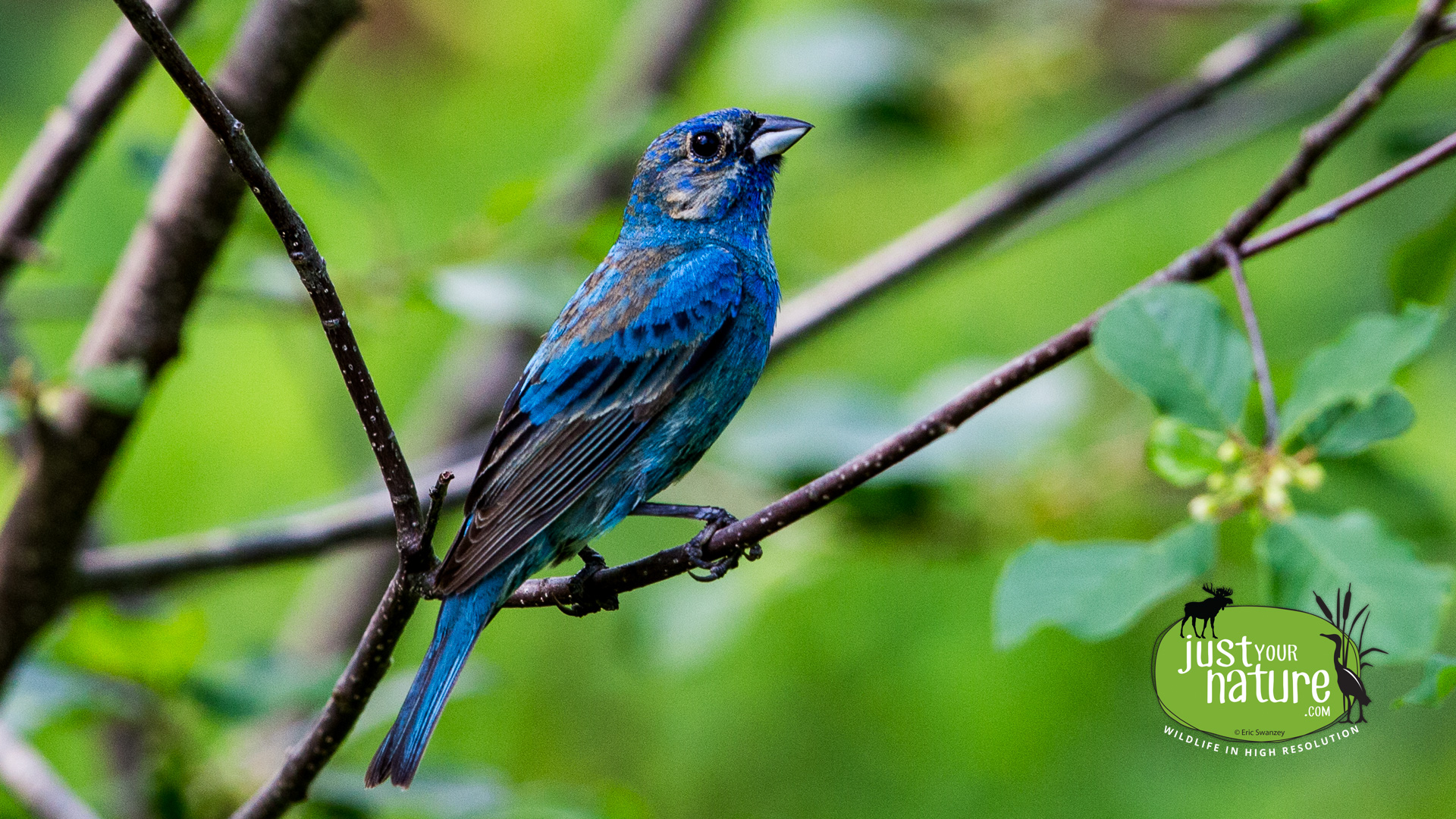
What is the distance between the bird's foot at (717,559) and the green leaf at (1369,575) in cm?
94

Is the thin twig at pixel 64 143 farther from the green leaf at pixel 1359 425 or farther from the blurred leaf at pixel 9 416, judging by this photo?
the green leaf at pixel 1359 425

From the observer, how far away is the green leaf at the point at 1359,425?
224 cm

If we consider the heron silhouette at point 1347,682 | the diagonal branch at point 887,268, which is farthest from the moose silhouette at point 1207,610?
the diagonal branch at point 887,268

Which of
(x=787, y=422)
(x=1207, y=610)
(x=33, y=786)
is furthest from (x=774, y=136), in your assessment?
(x=33, y=786)

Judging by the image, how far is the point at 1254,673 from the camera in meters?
2.91

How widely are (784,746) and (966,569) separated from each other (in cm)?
117

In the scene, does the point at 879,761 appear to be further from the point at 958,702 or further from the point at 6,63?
the point at 6,63

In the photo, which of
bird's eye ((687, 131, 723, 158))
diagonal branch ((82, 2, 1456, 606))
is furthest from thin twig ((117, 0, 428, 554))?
bird's eye ((687, 131, 723, 158))

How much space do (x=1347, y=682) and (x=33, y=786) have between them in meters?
3.47

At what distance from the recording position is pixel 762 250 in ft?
12.7

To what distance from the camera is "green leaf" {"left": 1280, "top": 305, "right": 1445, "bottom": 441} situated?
6.94 feet

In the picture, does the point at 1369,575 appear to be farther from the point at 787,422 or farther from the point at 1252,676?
the point at 787,422

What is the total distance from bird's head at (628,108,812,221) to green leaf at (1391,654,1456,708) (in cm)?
239

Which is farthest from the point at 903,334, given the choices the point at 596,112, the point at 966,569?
the point at 596,112
